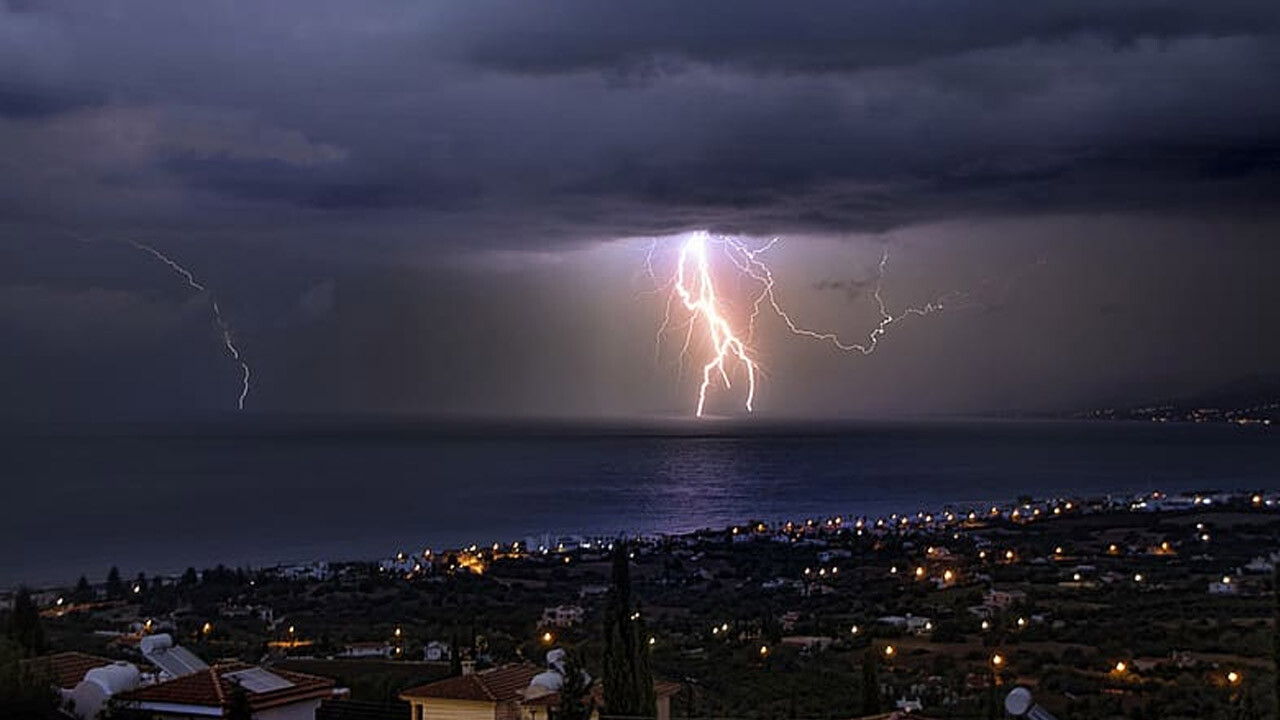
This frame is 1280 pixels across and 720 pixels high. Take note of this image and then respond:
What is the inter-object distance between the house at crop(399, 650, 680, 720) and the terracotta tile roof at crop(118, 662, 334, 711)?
2.59 ft

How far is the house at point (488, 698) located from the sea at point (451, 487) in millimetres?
30474

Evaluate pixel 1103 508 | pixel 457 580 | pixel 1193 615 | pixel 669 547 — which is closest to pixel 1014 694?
pixel 1193 615

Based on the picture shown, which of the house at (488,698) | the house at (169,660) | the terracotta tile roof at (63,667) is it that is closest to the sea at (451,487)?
the terracotta tile roof at (63,667)

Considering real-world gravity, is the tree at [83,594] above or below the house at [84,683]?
below

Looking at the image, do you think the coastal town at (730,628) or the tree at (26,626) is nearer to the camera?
the coastal town at (730,628)

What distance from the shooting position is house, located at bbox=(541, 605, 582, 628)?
75.8 ft

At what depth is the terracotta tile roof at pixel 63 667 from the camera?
9.27 meters

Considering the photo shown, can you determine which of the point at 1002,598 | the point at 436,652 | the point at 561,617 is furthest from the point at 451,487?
the point at 436,652

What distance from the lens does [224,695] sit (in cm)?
859

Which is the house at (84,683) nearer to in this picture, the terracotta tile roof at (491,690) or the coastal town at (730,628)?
the coastal town at (730,628)

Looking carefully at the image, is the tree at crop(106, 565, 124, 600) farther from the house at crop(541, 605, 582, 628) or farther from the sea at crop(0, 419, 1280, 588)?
the house at crop(541, 605, 582, 628)

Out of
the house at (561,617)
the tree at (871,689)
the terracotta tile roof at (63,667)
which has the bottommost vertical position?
the house at (561,617)

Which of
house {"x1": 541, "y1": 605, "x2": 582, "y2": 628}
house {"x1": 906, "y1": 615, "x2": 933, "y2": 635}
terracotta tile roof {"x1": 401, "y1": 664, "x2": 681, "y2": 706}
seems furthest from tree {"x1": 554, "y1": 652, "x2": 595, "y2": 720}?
house {"x1": 906, "y1": 615, "x2": 933, "y2": 635}

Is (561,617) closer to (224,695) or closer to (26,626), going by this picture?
(26,626)
